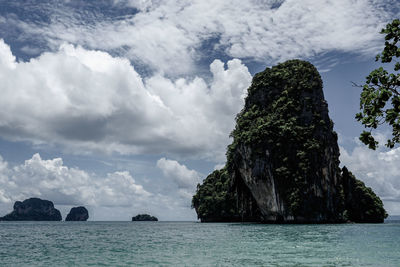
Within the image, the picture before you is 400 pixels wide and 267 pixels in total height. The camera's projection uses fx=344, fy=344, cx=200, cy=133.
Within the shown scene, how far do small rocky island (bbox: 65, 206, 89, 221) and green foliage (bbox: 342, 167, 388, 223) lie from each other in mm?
155851

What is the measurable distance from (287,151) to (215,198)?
2948 centimetres

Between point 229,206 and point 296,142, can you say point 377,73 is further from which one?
point 229,206

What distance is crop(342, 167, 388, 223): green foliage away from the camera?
6738cm

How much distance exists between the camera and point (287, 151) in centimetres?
5528

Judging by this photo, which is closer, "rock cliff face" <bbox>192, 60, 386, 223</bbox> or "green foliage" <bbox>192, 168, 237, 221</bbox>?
"rock cliff face" <bbox>192, 60, 386, 223</bbox>

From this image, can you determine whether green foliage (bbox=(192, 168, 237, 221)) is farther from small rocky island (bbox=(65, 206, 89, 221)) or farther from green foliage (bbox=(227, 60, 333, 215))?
small rocky island (bbox=(65, 206, 89, 221))

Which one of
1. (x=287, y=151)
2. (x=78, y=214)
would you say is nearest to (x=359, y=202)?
(x=287, y=151)

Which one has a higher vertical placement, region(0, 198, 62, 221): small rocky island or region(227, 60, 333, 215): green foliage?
region(227, 60, 333, 215): green foliage

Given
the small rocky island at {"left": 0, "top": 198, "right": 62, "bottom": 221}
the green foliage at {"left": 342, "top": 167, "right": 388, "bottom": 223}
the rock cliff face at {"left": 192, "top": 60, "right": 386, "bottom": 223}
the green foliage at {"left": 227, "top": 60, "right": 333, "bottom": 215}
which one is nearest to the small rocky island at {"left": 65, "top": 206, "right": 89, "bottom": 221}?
the small rocky island at {"left": 0, "top": 198, "right": 62, "bottom": 221}

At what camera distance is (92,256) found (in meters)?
16.4

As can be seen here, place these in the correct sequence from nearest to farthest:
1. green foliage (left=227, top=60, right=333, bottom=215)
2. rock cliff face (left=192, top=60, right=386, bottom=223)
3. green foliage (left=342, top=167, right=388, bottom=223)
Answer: rock cliff face (left=192, top=60, right=386, bottom=223)
green foliage (left=227, top=60, right=333, bottom=215)
green foliage (left=342, top=167, right=388, bottom=223)

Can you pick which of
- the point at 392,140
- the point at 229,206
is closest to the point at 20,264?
the point at 392,140

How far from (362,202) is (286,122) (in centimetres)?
2552

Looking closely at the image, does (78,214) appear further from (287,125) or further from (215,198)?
(287,125)
